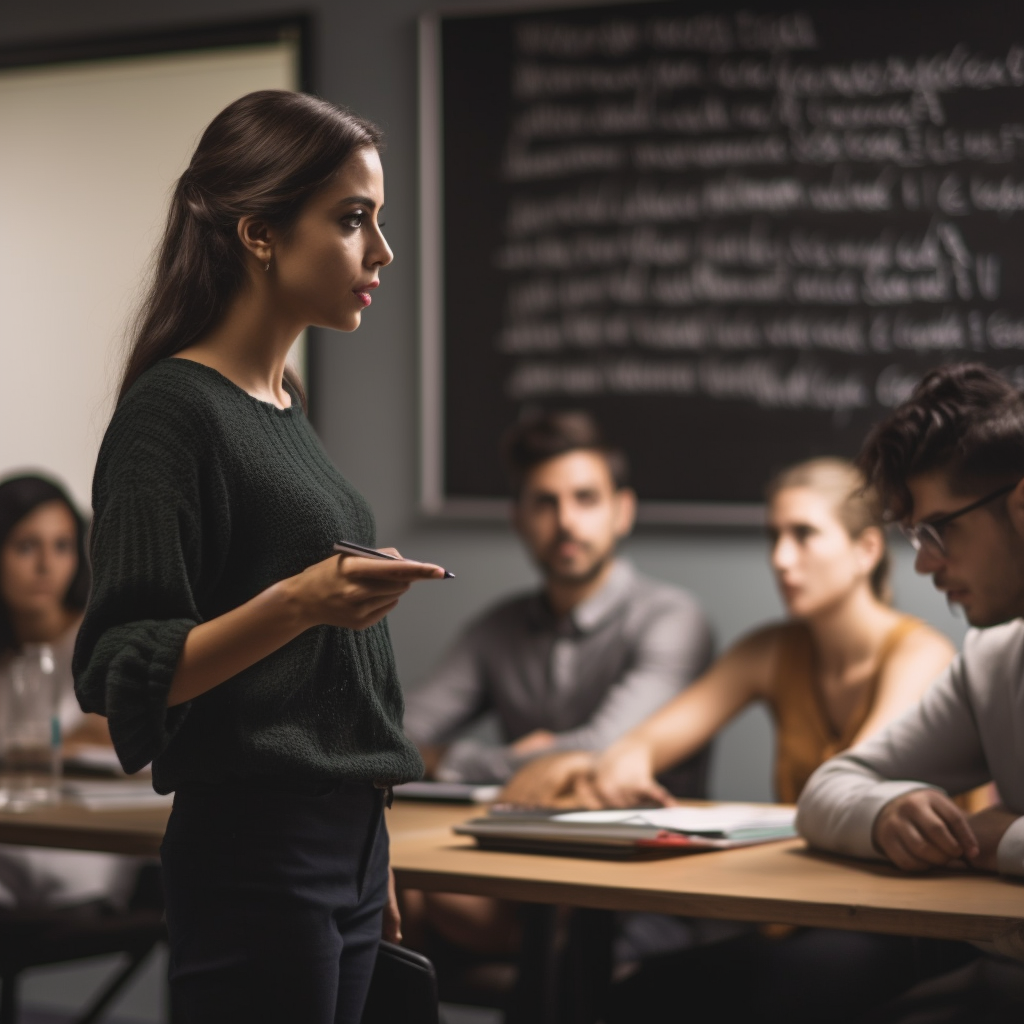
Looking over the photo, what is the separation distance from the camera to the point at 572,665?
2.96m

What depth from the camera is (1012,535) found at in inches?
62.2

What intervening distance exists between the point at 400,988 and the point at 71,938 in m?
1.20

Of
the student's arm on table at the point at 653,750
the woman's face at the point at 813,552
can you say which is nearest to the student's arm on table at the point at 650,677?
the student's arm on table at the point at 653,750

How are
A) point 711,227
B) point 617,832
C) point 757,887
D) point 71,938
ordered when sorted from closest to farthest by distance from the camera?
point 757,887 < point 617,832 < point 71,938 < point 711,227

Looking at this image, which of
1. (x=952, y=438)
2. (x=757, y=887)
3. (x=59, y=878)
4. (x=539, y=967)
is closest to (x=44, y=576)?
(x=59, y=878)

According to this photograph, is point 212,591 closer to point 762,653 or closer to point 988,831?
point 988,831

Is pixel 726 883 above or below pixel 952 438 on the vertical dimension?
below

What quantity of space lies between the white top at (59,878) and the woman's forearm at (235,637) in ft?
4.86

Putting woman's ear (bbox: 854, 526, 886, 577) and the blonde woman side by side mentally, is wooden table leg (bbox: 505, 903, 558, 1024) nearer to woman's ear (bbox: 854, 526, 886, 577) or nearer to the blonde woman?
the blonde woman

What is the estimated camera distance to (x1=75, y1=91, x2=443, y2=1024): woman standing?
1112 mm

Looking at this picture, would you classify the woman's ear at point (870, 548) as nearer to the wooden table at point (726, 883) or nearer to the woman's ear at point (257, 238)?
the wooden table at point (726, 883)

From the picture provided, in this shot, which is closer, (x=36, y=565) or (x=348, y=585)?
(x=348, y=585)

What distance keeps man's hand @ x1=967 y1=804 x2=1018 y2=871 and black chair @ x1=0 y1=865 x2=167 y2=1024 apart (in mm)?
1452

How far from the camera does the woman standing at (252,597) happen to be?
1.11 meters
